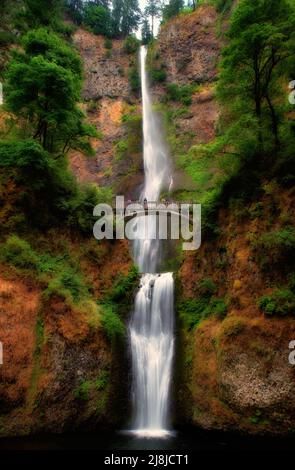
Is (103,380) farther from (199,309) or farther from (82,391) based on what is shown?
(199,309)

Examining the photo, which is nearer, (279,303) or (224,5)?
(279,303)

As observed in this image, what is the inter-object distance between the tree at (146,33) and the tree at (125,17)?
2.73 m

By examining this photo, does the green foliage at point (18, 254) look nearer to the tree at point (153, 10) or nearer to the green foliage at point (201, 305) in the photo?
the green foliage at point (201, 305)

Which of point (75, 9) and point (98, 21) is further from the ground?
point (75, 9)

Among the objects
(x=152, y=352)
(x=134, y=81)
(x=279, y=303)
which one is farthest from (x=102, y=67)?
(x=279, y=303)

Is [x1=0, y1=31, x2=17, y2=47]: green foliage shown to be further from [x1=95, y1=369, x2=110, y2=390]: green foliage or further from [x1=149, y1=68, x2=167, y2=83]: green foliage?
[x1=149, y1=68, x2=167, y2=83]: green foliage

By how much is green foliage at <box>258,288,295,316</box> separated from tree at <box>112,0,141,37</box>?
6389 centimetres

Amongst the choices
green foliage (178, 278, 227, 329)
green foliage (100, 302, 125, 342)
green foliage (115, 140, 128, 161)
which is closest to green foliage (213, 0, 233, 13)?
green foliage (115, 140, 128, 161)

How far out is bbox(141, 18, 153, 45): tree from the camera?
63581 millimetres

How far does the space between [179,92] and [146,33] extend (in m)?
20.7

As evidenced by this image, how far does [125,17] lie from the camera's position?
67.1 m

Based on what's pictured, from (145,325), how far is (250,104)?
39.9 ft
